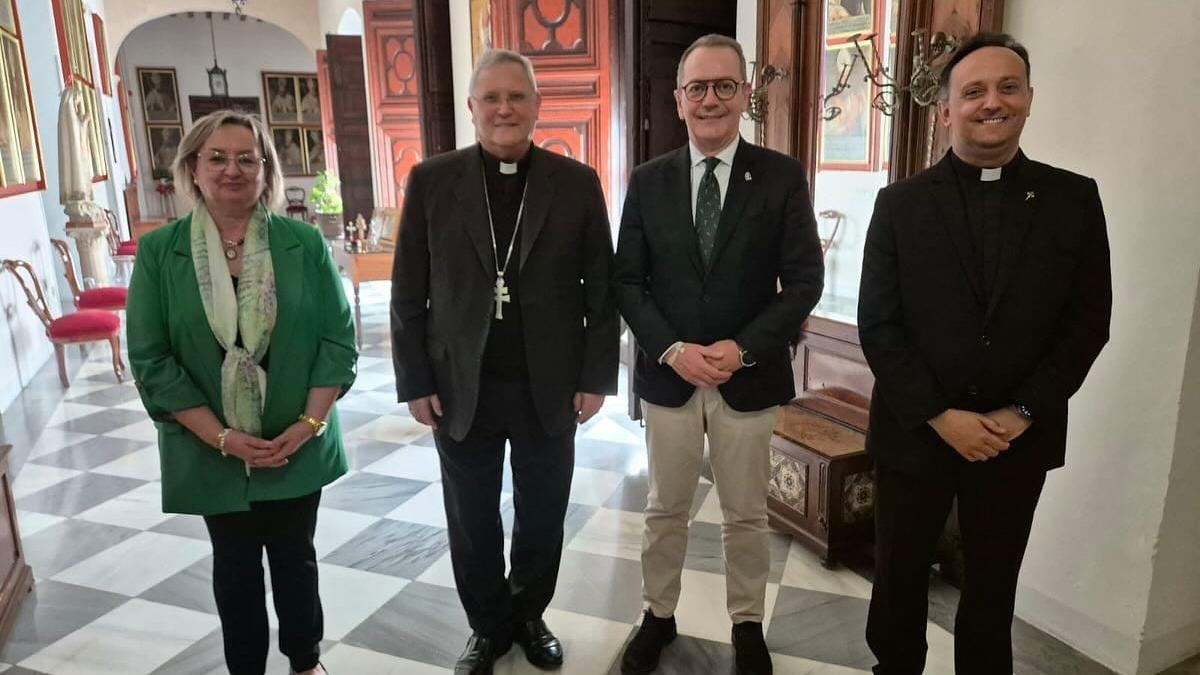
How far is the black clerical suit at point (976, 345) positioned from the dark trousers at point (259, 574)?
1.56 m

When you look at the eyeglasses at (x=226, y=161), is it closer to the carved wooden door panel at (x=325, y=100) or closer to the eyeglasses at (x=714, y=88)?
the eyeglasses at (x=714, y=88)

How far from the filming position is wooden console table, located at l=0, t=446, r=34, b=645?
266 centimetres

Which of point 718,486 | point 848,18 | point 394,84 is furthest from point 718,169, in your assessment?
point 394,84

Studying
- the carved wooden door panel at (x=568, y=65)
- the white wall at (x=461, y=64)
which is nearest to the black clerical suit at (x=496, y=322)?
the carved wooden door panel at (x=568, y=65)

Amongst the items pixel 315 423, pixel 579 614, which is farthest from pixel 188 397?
pixel 579 614

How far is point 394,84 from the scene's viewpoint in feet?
29.1

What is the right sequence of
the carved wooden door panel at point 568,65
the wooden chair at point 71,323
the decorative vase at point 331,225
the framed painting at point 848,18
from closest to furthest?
1. the framed painting at point 848,18
2. the wooden chair at point 71,323
3. the carved wooden door panel at point 568,65
4. the decorative vase at point 331,225

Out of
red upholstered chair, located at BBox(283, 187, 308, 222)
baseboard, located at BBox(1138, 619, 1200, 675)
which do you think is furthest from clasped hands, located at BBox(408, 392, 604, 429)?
red upholstered chair, located at BBox(283, 187, 308, 222)

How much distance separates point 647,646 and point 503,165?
1.52 metres

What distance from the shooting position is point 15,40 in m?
6.02

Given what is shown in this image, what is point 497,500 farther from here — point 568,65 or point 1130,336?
point 568,65

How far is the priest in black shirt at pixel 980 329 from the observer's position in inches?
67.9

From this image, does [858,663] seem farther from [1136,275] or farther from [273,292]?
[273,292]

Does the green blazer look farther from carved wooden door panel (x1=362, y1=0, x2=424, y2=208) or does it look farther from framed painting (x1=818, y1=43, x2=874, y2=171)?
carved wooden door panel (x1=362, y1=0, x2=424, y2=208)
